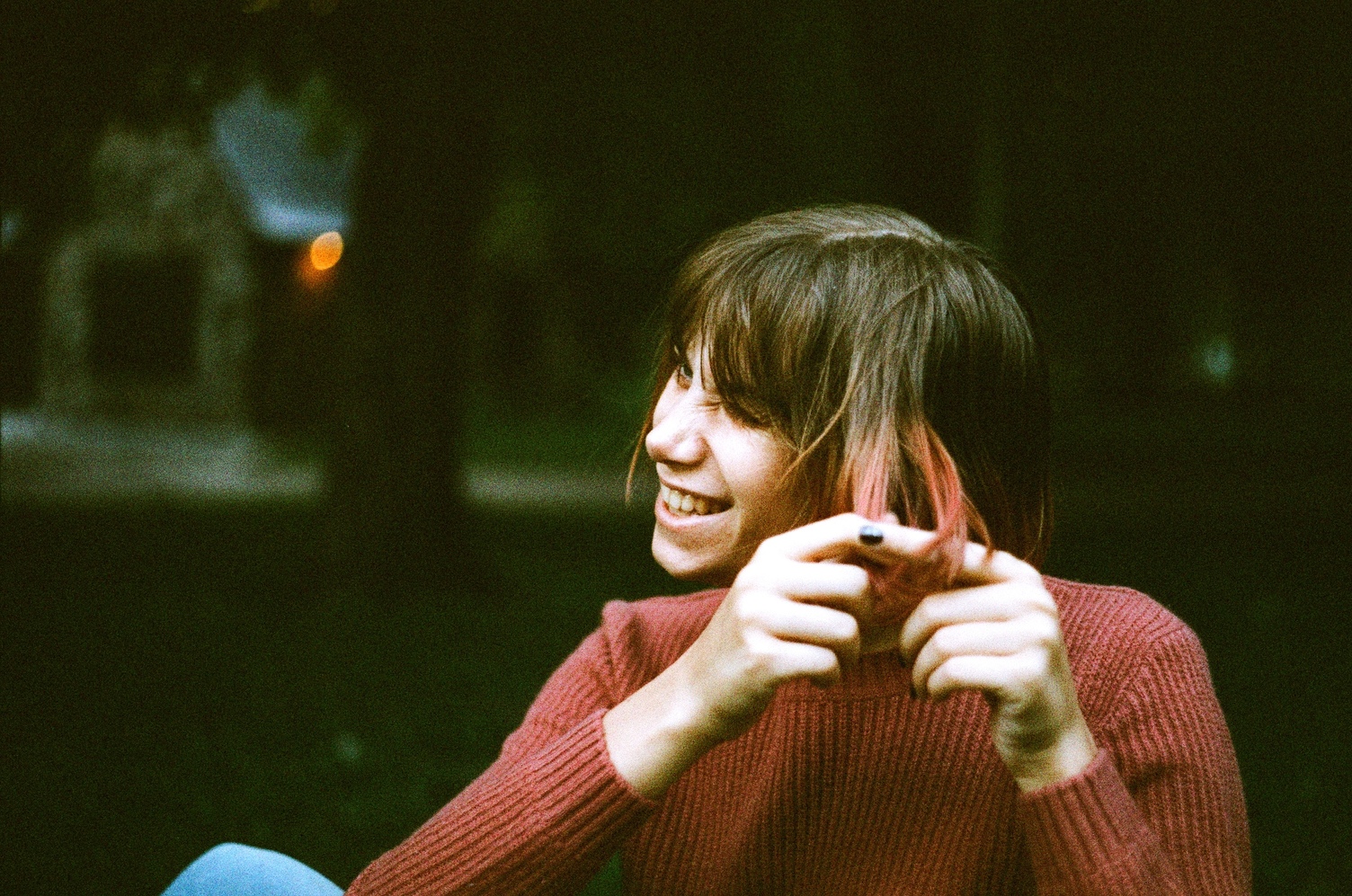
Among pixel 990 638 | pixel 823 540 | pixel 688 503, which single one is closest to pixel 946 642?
pixel 990 638

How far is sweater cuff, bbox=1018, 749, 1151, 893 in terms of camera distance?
1242mm

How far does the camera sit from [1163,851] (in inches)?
51.8

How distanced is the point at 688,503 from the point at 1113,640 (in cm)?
51

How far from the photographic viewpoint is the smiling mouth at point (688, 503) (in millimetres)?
1519

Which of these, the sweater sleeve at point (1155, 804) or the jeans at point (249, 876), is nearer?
the sweater sleeve at point (1155, 804)

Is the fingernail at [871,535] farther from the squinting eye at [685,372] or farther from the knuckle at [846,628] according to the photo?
the squinting eye at [685,372]

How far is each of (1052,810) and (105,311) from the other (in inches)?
811

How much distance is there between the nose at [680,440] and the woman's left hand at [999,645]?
0.36 m

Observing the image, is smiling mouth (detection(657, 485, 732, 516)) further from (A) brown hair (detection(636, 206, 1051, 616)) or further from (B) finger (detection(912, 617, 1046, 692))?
(B) finger (detection(912, 617, 1046, 692))

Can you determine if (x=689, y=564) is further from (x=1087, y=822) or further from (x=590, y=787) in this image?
(x=1087, y=822)

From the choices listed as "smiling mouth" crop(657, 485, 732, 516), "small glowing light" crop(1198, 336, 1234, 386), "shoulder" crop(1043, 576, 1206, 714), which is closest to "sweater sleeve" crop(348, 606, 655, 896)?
"smiling mouth" crop(657, 485, 732, 516)

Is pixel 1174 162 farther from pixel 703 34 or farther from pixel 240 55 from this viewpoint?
pixel 240 55

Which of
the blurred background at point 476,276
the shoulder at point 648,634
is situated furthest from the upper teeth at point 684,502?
the blurred background at point 476,276

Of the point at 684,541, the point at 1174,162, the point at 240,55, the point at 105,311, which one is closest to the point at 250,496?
the point at 105,311
